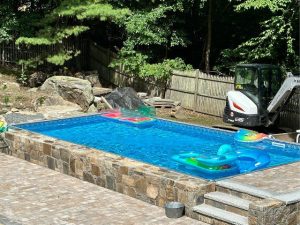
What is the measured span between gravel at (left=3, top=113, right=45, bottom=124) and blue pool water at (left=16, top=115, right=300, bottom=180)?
92 centimetres

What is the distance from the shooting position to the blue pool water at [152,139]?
1173cm

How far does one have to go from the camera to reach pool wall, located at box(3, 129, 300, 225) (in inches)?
288

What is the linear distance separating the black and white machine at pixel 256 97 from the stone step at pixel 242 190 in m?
7.28

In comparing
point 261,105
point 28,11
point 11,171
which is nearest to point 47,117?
point 11,171

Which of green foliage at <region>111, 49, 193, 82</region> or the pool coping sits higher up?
green foliage at <region>111, 49, 193, 82</region>

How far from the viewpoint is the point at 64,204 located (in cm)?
867

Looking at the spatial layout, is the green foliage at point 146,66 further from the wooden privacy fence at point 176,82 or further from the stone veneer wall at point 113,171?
the stone veneer wall at point 113,171

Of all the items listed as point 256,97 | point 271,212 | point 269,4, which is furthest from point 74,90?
point 271,212

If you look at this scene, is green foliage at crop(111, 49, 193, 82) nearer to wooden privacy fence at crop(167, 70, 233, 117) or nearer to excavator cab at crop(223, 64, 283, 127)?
wooden privacy fence at crop(167, 70, 233, 117)

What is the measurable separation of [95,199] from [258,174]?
9.50 ft

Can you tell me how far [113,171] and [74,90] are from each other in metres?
9.49

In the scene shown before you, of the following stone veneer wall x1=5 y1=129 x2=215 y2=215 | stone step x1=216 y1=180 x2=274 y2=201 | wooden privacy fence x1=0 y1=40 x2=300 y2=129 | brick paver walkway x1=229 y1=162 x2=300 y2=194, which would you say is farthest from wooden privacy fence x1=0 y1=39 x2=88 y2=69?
stone step x1=216 y1=180 x2=274 y2=201

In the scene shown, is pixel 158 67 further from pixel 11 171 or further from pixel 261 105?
pixel 11 171

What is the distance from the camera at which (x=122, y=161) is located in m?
9.58
